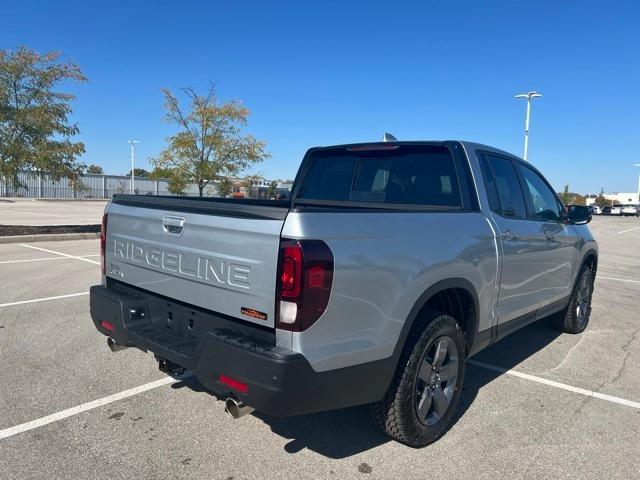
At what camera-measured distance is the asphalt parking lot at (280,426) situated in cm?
283

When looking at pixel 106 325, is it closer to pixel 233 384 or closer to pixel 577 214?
pixel 233 384

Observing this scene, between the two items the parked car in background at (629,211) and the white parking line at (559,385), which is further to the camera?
the parked car in background at (629,211)

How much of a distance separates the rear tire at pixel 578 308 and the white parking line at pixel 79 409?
14.1ft

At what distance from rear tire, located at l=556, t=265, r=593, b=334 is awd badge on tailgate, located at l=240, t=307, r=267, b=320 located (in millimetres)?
4341

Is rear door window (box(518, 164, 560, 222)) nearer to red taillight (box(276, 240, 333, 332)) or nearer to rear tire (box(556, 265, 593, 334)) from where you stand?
rear tire (box(556, 265, 593, 334))

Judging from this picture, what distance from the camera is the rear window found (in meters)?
3.82

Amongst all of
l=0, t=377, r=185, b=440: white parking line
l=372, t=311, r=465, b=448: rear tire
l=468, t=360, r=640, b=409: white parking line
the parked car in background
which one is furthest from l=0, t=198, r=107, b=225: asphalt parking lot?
the parked car in background

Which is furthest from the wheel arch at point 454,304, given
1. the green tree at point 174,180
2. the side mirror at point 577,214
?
the green tree at point 174,180

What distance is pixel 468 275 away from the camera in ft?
10.7

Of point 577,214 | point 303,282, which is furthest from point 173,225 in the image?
point 577,214

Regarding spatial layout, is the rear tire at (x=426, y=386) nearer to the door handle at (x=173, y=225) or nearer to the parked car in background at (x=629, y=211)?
the door handle at (x=173, y=225)

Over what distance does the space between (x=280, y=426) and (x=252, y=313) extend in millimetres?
1212

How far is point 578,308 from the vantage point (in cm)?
575

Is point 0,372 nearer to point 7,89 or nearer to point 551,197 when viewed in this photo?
point 551,197
